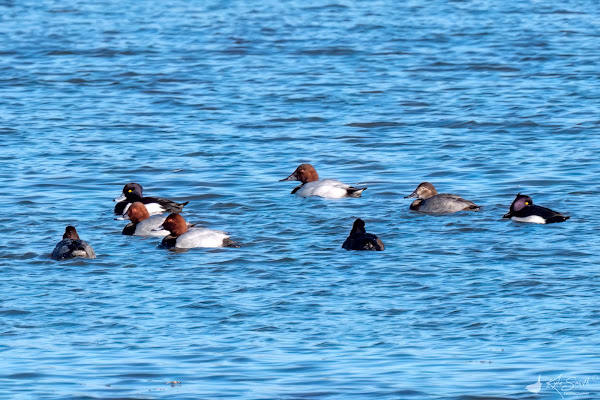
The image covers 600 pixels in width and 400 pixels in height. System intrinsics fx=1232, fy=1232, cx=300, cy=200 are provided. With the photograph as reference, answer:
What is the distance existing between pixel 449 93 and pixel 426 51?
662cm

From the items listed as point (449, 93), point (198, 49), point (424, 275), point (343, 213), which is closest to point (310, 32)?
point (198, 49)

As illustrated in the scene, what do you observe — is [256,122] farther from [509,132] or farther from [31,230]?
[31,230]

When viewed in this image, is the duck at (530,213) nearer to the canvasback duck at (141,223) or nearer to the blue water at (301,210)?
the blue water at (301,210)

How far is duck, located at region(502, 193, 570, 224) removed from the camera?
56.0 feet

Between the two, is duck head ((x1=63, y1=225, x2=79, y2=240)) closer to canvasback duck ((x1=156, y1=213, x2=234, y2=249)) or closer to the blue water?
the blue water

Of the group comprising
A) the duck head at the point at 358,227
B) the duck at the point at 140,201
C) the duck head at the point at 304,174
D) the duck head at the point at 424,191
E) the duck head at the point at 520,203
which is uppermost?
the duck head at the point at 358,227

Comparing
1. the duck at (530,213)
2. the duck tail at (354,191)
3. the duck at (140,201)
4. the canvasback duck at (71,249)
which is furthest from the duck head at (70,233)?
the duck at (530,213)

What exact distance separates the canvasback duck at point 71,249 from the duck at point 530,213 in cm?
593

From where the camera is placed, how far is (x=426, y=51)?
35.6 m

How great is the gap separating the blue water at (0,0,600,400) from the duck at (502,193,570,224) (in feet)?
0.78

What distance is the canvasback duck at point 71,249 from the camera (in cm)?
1519

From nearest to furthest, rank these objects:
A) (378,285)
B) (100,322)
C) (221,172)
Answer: (100,322) → (378,285) → (221,172)

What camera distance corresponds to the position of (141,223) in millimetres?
17406

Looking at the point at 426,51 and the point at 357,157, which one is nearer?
the point at 357,157
